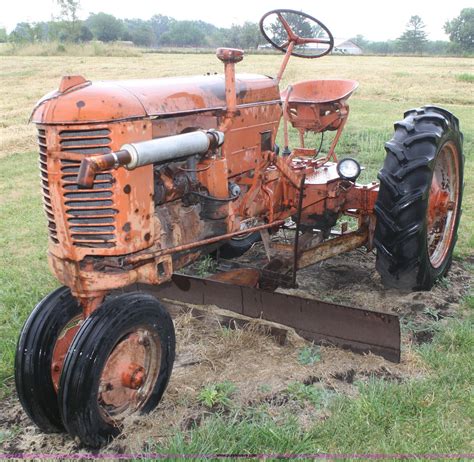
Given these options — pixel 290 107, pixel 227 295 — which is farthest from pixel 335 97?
pixel 227 295

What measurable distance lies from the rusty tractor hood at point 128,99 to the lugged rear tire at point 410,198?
3.68 ft

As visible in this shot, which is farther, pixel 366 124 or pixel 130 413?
pixel 366 124

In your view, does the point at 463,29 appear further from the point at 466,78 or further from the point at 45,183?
the point at 45,183

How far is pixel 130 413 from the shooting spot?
2.87 meters

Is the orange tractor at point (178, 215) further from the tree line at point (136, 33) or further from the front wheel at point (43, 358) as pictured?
the tree line at point (136, 33)

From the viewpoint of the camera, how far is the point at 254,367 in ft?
11.1

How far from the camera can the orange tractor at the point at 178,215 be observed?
8.46 feet

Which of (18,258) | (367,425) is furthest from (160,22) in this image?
(367,425)

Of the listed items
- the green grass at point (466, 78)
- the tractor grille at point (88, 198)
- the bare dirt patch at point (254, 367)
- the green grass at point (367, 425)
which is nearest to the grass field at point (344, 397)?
the green grass at point (367, 425)

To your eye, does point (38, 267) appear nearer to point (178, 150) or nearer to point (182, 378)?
point (182, 378)

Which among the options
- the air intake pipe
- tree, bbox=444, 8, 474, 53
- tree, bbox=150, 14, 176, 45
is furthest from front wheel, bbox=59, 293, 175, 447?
tree, bbox=150, 14, 176, 45

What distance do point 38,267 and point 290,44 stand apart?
269cm

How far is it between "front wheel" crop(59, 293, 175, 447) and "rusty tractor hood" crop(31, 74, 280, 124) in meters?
0.83

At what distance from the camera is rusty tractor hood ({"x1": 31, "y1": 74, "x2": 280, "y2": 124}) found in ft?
8.32
